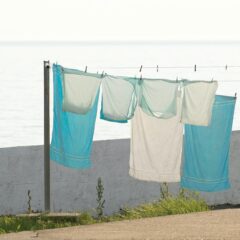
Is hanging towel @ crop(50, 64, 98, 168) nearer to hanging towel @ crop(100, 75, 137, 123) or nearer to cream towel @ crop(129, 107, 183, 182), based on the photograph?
hanging towel @ crop(100, 75, 137, 123)

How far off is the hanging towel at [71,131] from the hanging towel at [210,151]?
1192 mm

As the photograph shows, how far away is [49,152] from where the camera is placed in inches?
413

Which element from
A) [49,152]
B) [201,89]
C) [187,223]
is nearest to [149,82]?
[201,89]

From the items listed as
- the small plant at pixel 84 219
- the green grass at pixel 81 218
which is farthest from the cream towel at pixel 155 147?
the small plant at pixel 84 219

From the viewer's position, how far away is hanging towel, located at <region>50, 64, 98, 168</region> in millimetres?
10297

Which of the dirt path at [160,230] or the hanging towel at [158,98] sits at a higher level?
the hanging towel at [158,98]

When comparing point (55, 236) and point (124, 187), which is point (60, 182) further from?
point (55, 236)

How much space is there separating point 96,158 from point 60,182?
2.07 feet

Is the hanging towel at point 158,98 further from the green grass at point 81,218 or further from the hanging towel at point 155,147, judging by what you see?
the green grass at point 81,218

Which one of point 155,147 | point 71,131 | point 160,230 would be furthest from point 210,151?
point 160,230

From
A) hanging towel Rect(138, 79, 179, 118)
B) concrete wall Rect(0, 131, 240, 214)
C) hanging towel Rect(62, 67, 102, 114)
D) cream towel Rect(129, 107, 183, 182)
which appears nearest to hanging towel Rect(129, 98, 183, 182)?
cream towel Rect(129, 107, 183, 182)

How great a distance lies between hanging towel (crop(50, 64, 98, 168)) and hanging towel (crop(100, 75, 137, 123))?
16 centimetres

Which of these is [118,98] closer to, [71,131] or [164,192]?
[71,131]

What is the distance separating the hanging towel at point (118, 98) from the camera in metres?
10.3
